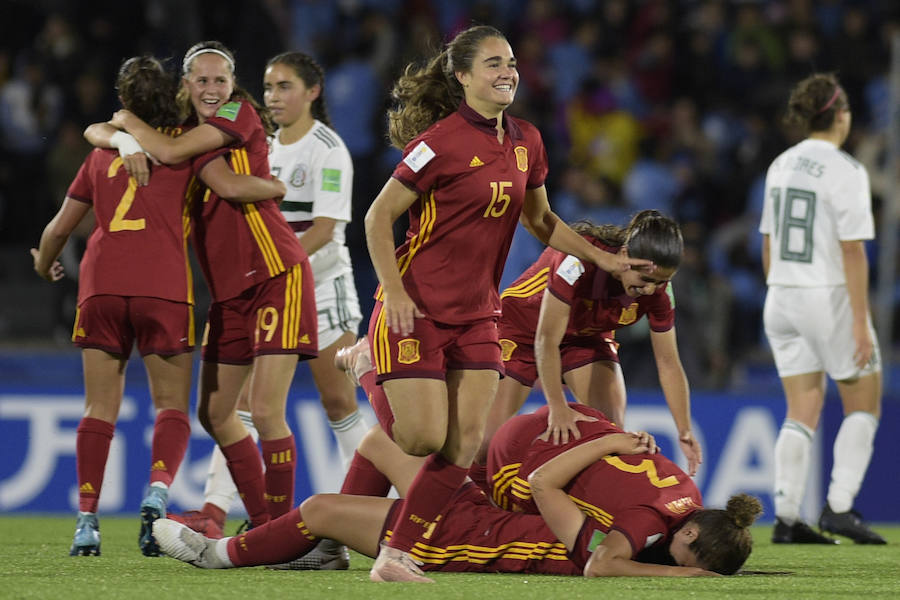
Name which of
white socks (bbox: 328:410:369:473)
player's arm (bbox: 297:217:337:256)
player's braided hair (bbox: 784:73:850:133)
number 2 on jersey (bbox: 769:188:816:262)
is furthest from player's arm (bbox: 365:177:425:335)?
player's braided hair (bbox: 784:73:850:133)

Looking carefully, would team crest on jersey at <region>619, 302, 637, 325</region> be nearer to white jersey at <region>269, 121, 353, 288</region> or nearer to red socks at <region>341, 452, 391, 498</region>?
red socks at <region>341, 452, 391, 498</region>

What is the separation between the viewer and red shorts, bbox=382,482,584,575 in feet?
16.7

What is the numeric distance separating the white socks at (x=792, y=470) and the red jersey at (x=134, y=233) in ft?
10.6

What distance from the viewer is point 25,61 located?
11.8 metres

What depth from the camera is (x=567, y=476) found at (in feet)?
16.8

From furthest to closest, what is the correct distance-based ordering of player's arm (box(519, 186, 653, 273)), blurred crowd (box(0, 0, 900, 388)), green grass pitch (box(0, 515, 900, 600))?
1. blurred crowd (box(0, 0, 900, 388))
2. player's arm (box(519, 186, 653, 273))
3. green grass pitch (box(0, 515, 900, 600))

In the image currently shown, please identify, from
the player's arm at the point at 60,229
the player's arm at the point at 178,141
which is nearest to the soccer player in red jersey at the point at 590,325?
the player's arm at the point at 178,141

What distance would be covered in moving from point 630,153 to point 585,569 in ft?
24.0

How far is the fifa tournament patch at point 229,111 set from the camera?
5.88 m

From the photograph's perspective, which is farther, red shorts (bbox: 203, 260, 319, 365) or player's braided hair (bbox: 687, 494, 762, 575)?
red shorts (bbox: 203, 260, 319, 365)

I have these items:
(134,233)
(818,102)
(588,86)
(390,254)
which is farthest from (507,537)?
(588,86)

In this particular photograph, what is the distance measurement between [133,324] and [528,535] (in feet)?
6.02

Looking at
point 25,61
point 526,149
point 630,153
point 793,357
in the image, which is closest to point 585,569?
point 526,149

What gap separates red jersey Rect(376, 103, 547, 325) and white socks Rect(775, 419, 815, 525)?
2828 mm
